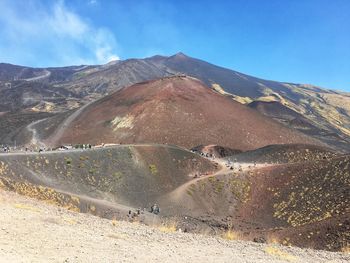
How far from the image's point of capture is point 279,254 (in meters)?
16.2

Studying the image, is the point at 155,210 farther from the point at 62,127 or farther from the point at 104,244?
the point at 62,127

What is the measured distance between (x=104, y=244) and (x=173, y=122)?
8761 centimetres

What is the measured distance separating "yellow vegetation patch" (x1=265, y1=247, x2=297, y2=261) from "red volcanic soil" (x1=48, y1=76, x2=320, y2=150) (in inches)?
2955

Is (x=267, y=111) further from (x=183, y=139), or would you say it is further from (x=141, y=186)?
(x=141, y=186)

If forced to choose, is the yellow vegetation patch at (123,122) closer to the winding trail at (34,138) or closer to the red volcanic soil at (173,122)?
the red volcanic soil at (173,122)

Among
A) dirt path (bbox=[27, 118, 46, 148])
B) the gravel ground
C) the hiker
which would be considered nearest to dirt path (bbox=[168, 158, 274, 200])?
the hiker

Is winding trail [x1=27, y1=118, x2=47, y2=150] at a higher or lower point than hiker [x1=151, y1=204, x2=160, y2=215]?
higher

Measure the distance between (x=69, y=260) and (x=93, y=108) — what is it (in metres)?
110

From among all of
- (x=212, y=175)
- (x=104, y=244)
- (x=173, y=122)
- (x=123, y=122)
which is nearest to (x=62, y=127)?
(x=123, y=122)

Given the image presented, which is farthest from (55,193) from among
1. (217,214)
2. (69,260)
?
(69,260)

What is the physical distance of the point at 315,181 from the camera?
5012 cm

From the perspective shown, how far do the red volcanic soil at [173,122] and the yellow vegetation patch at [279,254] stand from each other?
75.0m

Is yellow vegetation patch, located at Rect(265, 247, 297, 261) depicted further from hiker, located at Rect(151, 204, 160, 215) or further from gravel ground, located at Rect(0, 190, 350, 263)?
hiker, located at Rect(151, 204, 160, 215)

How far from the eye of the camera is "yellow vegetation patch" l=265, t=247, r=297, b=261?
51.5 feet
